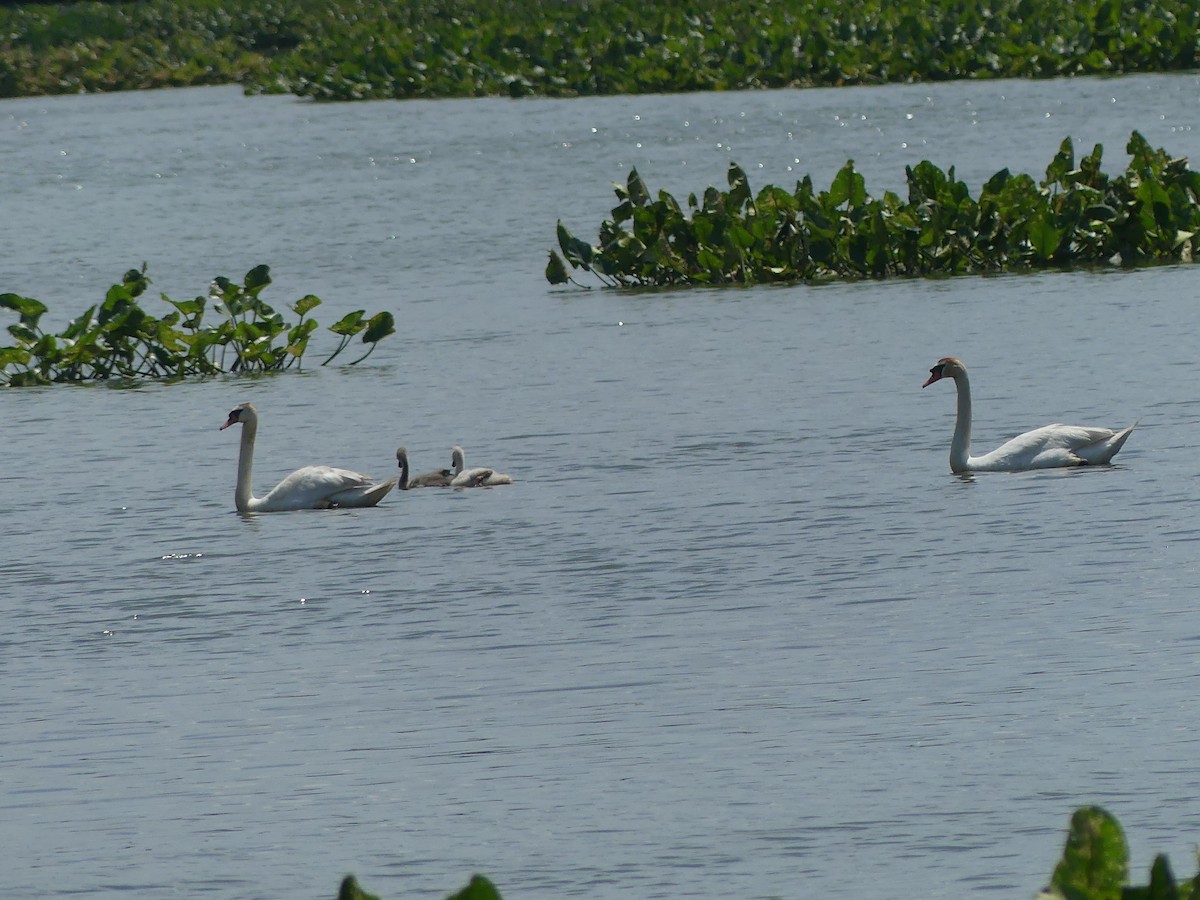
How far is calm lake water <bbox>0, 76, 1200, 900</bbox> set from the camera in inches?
329

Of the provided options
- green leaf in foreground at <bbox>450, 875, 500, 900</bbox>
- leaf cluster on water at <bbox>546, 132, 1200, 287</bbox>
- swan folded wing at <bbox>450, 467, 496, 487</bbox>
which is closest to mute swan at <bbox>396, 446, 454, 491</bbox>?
swan folded wing at <bbox>450, 467, 496, 487</bbox>

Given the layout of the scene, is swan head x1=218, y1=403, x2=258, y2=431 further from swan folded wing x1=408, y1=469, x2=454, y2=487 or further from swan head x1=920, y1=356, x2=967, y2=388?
swan head x1=920, y1=356, x2=967, y2=388

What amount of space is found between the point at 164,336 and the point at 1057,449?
8.05 metres

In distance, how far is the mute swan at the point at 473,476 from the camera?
1474cm

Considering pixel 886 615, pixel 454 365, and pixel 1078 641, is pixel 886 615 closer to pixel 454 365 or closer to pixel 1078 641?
pixel 1078 641

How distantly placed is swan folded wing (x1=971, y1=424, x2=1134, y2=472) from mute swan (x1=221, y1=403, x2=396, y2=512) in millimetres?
3314

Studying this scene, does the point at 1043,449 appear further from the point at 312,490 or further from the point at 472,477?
the point at 312,490

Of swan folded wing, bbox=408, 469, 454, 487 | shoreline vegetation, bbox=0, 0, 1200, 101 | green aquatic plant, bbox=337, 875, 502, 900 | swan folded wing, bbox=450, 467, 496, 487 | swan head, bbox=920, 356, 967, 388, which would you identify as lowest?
swan folded wing, bbox=408, 469, 454, 487

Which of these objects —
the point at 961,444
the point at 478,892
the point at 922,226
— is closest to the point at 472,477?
the point at 961,444

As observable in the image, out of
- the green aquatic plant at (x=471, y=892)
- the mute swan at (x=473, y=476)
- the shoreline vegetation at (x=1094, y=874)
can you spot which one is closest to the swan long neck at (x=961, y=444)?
the mute swan at (x=473, y=476)

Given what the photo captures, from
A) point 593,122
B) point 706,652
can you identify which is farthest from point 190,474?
point 593,122

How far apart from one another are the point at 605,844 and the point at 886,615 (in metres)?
3.25

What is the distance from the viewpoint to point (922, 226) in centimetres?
2300

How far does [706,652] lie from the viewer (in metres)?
10.7
